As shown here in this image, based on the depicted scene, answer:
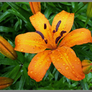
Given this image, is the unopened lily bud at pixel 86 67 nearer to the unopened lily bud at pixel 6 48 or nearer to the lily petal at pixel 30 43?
the lily petal at pixel 30 43

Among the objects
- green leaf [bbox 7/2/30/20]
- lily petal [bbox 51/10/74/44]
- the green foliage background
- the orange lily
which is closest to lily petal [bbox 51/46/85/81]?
the orange lily

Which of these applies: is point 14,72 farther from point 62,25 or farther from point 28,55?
point 62,25

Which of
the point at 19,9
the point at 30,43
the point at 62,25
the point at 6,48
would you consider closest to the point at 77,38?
the point at 62,25

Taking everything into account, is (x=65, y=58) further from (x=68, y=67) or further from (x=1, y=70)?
(x=1, y=70)

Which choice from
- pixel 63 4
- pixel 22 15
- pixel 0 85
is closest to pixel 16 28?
pixel 22 15

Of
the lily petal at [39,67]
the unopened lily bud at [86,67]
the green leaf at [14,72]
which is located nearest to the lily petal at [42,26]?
the lily petal at [39,67]

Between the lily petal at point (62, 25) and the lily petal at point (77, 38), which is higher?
the lily petal at point (62, 25)

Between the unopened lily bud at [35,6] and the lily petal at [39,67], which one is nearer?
the lily petal at [39,67]

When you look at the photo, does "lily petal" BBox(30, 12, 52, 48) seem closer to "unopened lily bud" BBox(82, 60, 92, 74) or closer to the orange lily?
the orange lily
